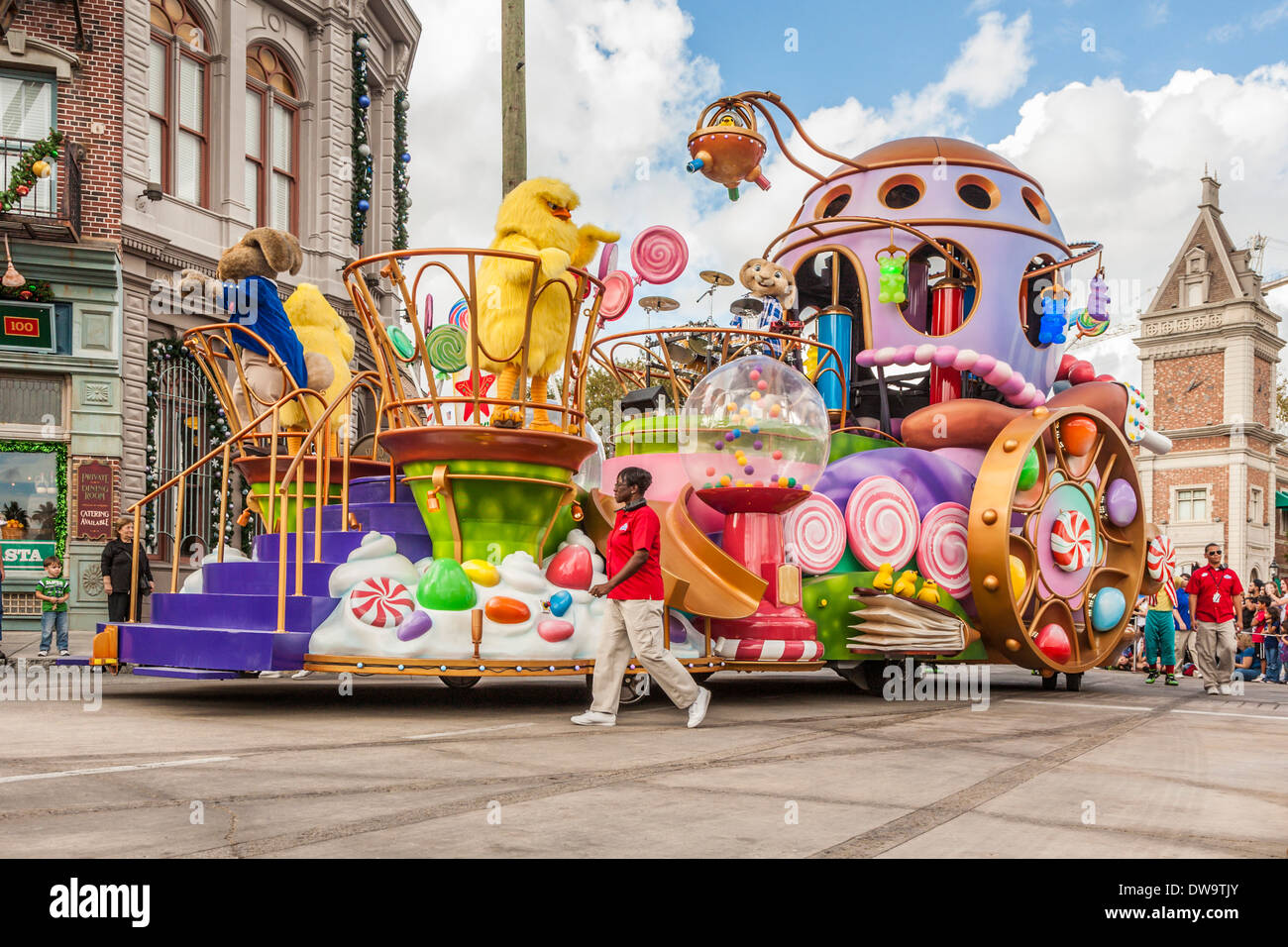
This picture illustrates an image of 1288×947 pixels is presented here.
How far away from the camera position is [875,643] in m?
9.79

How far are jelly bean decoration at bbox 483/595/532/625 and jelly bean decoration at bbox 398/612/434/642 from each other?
1.28 ft

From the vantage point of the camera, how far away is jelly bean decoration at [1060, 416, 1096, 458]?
10930 mm

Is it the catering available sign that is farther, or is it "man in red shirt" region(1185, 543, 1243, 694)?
the catering available sign

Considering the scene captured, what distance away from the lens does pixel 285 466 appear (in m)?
10.2

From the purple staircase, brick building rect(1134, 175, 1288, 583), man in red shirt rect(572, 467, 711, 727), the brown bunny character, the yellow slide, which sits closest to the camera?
man in red shirt rect(572, 467, 711, 727)

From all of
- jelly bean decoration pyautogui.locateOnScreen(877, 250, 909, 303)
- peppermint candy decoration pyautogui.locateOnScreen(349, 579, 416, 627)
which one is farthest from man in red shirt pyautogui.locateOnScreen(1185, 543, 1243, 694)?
peppermint candy decoration pyautogui.locateOnScreen(349, 579, 416, 627)

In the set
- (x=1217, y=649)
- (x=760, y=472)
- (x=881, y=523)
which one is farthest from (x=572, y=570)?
(x=1217, y=649)

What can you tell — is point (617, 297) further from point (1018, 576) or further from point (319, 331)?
point (1018, 576)

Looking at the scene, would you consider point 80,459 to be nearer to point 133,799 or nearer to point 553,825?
point 133,799

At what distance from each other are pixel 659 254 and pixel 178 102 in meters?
11.7

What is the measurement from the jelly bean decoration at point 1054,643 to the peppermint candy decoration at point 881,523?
4.62 ft

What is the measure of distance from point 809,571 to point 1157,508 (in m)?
47.0

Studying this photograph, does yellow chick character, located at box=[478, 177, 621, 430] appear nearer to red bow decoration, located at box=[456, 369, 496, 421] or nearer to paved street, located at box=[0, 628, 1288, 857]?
red bow decoration, located at box=[456, 369, 496, 421]
